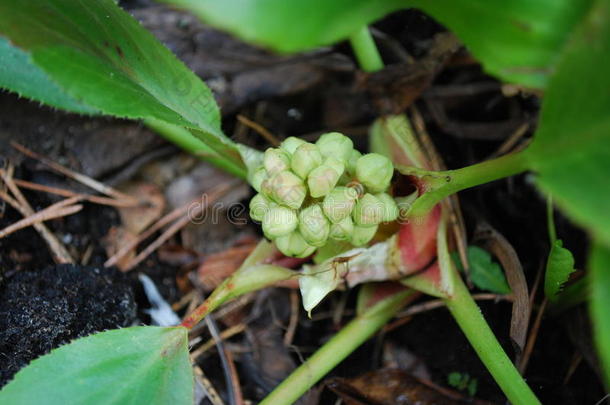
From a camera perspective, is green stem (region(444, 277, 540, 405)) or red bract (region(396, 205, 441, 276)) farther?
red bract (region(396, 205, 441, 276))

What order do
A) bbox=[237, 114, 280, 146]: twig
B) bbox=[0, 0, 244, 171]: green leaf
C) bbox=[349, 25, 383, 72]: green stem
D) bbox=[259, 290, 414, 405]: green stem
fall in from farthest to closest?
bbox=[237, 114, 280, 146]: twig < bbox=[349, 25, 383, 72]: green stem < bbox=[259, 290, 414, 405]: green stem < bbox=[0, 0, 244, 171]: green leaf

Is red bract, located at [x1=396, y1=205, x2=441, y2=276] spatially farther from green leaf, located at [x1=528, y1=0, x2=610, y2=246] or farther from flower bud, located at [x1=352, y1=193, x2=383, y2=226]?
green leaf, located at [x1=528, y1=0, x2=610, y2=246]

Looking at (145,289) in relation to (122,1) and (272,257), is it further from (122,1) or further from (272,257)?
(122,1)

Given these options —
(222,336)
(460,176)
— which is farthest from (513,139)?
(222,336)

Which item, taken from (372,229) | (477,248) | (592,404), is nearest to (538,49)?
(372,229)

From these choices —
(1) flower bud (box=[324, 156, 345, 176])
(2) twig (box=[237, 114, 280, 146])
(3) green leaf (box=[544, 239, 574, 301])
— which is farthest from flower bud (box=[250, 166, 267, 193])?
(3) green leaf (box=[544, 239, 574, 301])

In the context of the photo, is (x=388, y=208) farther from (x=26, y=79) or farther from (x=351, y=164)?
(x=26, y=79)

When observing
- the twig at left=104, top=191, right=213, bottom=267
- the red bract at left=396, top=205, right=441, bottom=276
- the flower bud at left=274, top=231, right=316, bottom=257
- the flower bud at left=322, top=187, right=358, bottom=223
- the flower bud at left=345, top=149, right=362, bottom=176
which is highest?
the flower bud at left=345, top=149, right=362, bottom=176
